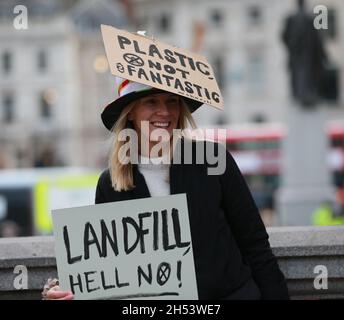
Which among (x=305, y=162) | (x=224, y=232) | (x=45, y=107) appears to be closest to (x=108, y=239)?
(x=224, y=232)

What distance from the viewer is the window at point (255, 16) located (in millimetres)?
53875

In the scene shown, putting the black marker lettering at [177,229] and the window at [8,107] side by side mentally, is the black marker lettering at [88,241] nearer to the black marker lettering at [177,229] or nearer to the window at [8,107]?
the black marker lettering at [177,229]

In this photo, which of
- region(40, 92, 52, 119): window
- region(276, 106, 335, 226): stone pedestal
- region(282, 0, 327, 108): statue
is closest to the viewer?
region(282, 0, 327, 108): statue

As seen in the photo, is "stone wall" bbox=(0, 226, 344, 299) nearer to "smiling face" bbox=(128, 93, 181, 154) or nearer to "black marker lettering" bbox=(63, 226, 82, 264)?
"black marker lettering" bbox=(63, 226, 82, 264)

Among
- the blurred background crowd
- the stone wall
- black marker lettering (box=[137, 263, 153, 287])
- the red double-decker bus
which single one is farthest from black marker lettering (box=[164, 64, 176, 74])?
the blurred background crowd

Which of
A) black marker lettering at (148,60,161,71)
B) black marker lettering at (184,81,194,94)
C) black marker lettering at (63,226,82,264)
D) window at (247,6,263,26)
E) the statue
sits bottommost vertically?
black marker lettering at (63,226,82,264)

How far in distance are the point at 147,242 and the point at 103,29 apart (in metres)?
0.77

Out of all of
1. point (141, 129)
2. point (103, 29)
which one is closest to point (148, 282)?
point (141, 129)

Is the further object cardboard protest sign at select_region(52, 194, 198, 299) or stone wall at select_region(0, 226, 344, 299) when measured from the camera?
stone wall at select_region(0, 226, 344, 299)

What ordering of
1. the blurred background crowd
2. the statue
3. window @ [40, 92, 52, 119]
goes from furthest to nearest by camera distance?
window @ [40, 92, 52, 119]
the blurred background crowd
the statue

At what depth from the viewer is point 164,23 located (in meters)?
56.8

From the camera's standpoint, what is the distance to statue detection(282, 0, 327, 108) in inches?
619

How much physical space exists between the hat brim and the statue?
41.5 ft
